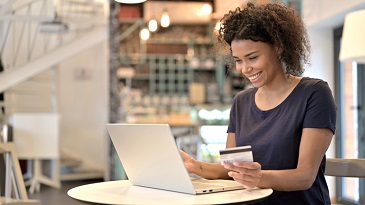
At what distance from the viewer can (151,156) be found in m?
1.79

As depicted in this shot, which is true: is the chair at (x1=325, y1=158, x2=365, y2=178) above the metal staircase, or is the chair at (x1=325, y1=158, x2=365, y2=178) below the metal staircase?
below

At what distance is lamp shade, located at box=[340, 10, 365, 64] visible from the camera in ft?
11.5

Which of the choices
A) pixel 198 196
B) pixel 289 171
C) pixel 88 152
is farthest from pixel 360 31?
pixel 88 152

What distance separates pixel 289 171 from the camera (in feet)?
6.06

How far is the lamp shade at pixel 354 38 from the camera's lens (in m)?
3.51

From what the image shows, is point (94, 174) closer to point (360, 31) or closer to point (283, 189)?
point (360, 31)

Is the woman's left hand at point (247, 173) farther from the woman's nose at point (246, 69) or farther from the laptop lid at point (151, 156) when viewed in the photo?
the woman's nose at point (246, 69)

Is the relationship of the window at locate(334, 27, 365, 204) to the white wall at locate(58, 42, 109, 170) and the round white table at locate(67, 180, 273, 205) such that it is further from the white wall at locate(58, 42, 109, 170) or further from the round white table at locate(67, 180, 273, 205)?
the white wall at locate(58, 42, 109, 170)

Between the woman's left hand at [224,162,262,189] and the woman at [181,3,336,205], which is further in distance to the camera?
the woman at [181,3,336,205]

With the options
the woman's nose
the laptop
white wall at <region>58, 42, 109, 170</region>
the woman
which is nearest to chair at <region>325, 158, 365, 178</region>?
the woman

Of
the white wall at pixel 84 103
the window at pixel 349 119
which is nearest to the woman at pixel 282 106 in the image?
the window at pixel 349 119

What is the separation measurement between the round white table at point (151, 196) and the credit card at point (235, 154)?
0.12 metres

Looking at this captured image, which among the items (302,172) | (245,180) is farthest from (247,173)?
(302,172)

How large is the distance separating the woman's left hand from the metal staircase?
666 cm
